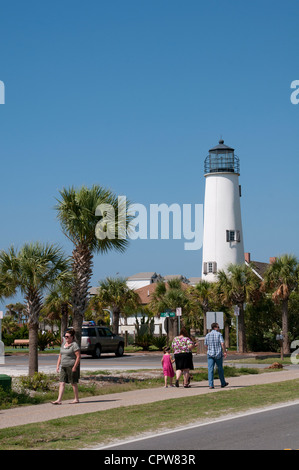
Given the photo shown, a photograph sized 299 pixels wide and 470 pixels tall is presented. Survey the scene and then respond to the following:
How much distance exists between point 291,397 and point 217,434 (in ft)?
19.7

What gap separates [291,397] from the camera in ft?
54.7

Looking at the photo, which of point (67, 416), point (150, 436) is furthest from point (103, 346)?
point (150, 436)

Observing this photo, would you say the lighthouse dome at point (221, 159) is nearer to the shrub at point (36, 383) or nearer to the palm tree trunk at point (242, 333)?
the palm tree trunk at point (242, 333)

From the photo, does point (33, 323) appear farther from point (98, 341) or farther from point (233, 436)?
point (98, 341)

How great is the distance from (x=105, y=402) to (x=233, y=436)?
5.98 m

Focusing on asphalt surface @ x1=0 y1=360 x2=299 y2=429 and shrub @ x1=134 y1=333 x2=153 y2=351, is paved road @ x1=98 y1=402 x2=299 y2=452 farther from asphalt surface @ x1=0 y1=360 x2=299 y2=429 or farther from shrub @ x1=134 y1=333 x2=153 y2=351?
shrub @ x1=134 y1=333 x2=153 y2=351

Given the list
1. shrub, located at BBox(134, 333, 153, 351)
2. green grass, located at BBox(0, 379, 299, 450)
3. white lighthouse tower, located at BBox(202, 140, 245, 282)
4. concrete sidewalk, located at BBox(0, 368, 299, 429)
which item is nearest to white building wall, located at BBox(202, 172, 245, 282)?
white lighthouse tower, located at BBox(202, 140, 245, 282)

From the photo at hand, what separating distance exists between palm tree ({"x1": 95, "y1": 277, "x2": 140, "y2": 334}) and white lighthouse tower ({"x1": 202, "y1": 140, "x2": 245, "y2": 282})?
26.6 ft

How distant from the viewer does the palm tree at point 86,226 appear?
21.8 meters

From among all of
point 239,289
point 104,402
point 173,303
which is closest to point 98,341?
point 239,289

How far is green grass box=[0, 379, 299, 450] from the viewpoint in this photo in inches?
424

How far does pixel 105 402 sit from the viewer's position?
16375mm

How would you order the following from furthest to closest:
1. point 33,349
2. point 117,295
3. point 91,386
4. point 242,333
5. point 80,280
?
point 117,295
point 242,333
point 80,280
point 33,349
point 91,386

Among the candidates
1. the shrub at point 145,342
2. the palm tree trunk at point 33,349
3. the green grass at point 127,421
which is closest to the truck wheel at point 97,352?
the shrub at point 145,342
